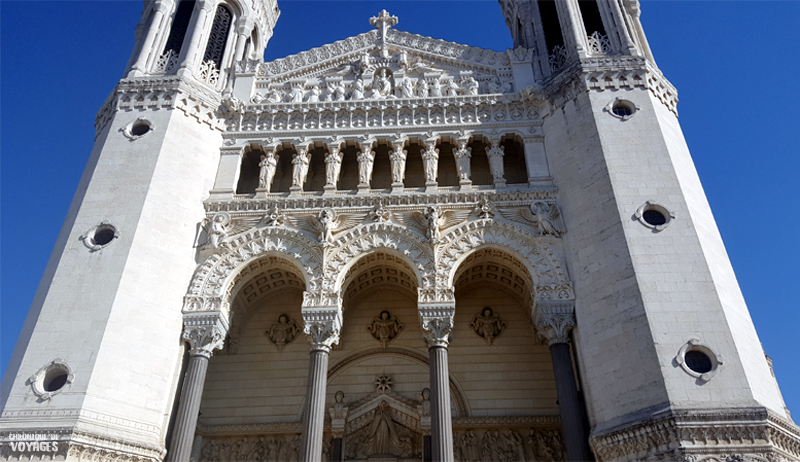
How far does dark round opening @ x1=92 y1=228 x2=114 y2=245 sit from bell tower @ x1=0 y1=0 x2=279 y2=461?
0.04 metres

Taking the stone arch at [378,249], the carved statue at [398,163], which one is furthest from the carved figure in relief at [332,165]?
the stone arch at [378,249]

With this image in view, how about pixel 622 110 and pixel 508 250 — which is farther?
pixel 622 110

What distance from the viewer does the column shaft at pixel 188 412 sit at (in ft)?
46.5

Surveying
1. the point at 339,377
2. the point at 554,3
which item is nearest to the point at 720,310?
the point at 339,377

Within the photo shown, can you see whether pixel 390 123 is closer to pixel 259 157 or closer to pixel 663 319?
pixel 259 157

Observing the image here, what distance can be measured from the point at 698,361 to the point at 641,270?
7.88ft

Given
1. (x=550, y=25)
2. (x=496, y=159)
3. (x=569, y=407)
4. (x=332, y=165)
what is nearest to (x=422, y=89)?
(x=496, y=159)

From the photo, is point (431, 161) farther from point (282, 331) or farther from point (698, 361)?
point (698, 361)

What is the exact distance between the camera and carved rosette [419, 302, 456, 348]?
15523mm

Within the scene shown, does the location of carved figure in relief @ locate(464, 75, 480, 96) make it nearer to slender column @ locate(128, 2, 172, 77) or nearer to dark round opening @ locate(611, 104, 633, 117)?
dark round opening @ locate(611, 104, 633, 117)

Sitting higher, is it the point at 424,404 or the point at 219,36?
the point at 219,36

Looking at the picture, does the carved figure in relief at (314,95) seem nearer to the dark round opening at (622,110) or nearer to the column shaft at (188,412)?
the column shaft at (188,412)

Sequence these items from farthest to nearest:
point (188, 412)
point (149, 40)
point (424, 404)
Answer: point (149, 40) → point (424, 404) → point (188, 412)

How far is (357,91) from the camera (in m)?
20.7
